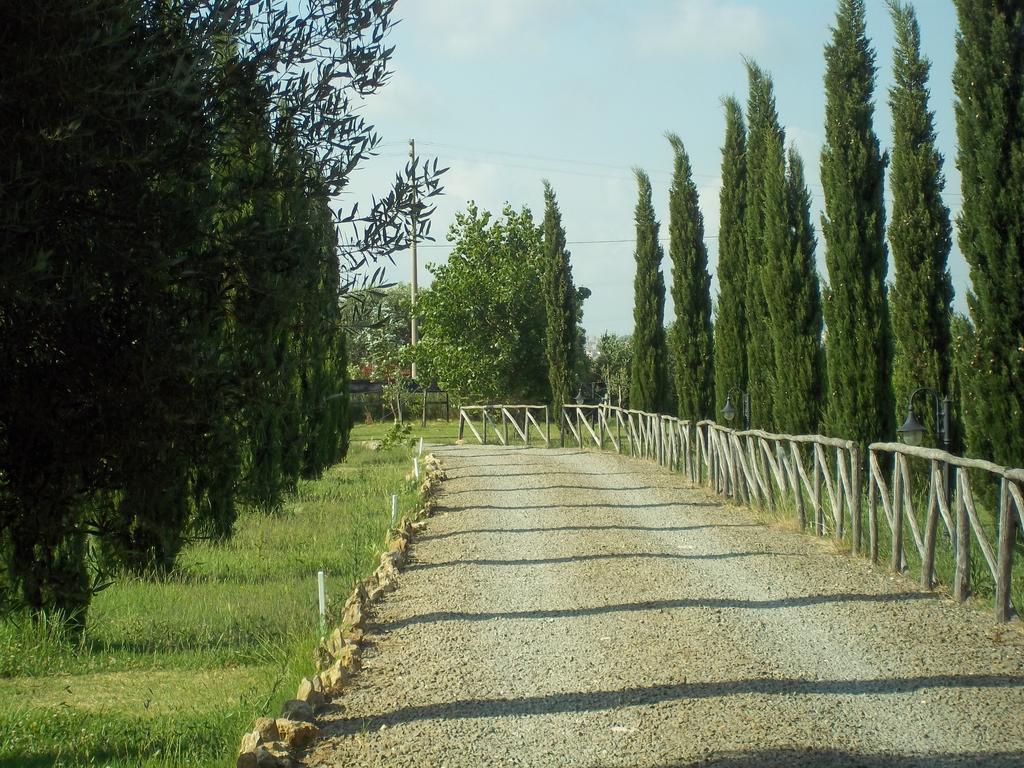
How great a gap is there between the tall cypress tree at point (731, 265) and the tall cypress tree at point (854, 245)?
23.5 feet

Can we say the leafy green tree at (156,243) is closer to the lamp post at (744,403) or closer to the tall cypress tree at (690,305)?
the lamp post at (744,403)

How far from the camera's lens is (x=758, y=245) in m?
22.7

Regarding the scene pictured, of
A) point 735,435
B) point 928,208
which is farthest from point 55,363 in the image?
point 928,208

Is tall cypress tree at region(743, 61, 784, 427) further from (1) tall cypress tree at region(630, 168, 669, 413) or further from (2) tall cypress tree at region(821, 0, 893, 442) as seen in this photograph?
(1) tall cypress tree at region(630, 168, 669, 413)

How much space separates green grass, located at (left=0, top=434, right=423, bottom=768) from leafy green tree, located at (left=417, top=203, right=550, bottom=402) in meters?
24.4

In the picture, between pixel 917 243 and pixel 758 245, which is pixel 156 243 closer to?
pixel 917 243

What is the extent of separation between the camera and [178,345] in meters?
4.65

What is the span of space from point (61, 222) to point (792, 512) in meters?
9.89

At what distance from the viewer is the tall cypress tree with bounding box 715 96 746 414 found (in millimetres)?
24562

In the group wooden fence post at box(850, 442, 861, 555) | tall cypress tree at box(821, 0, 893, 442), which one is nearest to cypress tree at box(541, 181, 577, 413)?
tall cypress tree at box(821, 0, 893, 442)

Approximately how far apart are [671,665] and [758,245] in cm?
1714

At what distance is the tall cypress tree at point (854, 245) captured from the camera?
16.6 metres

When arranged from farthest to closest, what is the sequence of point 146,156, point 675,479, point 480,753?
point 675,479 → point 480,753 → point 146,156

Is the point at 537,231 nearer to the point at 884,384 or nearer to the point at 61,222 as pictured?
the point at 884,384
